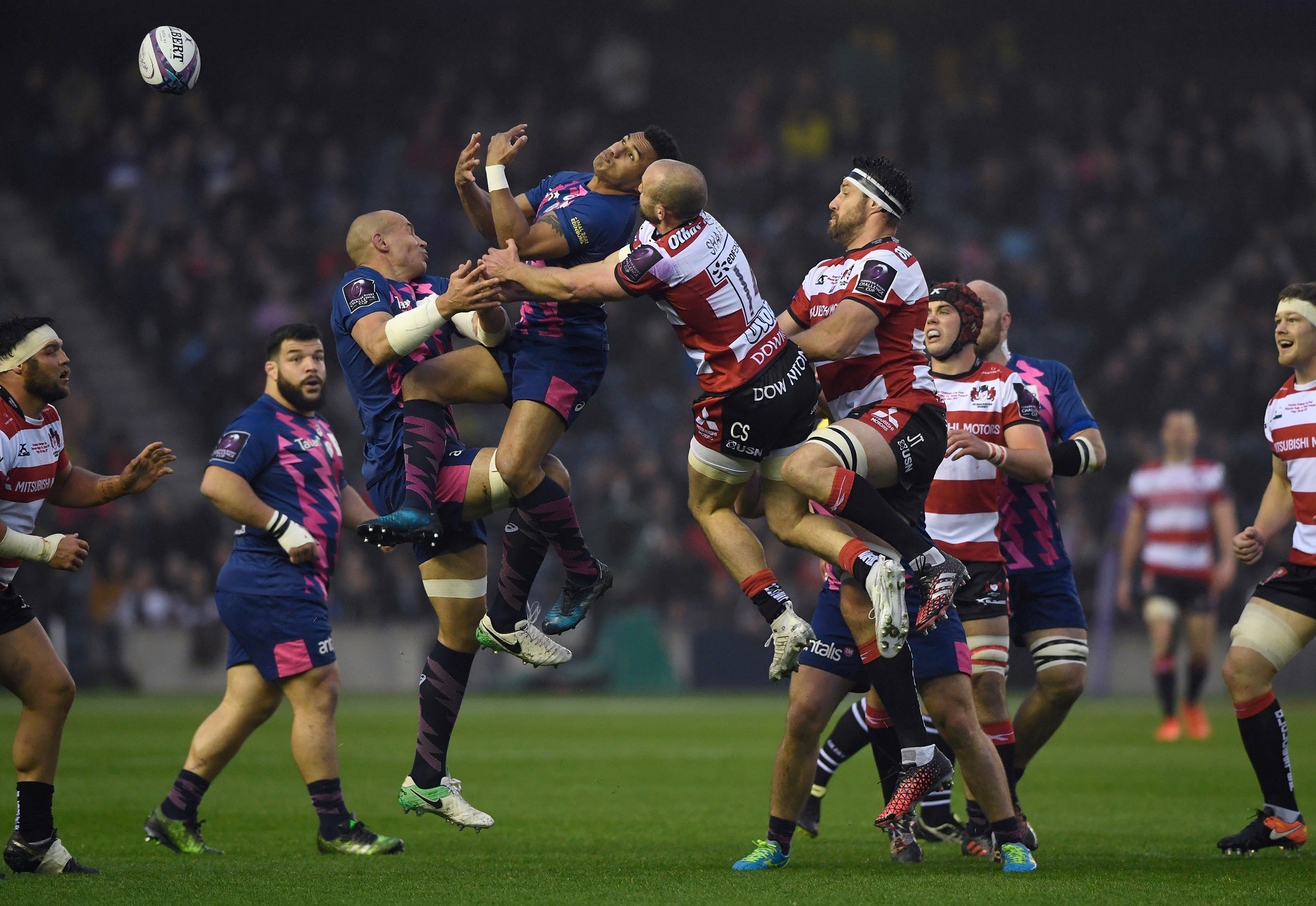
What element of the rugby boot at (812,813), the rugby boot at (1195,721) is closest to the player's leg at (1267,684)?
the rugby boot at (812,813)

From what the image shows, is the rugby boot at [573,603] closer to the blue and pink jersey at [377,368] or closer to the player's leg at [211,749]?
the blue and pink jersey at [377,368]

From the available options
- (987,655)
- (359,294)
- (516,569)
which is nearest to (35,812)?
(516,569)

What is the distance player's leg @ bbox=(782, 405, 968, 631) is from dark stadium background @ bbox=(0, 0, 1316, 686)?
42.7 ft

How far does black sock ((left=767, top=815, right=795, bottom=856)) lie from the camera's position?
22.8 ft

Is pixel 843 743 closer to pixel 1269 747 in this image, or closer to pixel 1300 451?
pixel 1269 747

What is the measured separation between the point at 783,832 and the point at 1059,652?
2.03m

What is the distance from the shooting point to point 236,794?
1053cm

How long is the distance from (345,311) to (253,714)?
2271 mm

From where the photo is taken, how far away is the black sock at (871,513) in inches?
254

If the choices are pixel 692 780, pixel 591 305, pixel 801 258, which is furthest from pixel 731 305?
pixel 801 258

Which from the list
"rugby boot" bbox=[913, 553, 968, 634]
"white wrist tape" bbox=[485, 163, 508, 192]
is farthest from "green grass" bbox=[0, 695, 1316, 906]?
"white wrist tape" bbox=[485, 163, 508, 192]

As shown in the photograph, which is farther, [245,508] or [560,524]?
[245,508]

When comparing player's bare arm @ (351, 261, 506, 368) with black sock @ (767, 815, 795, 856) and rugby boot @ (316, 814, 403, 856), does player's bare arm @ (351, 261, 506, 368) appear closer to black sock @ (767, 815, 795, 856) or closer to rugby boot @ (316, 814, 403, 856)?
rugby boot @ (316, 814, 403, 856)

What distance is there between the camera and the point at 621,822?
8.89 m
